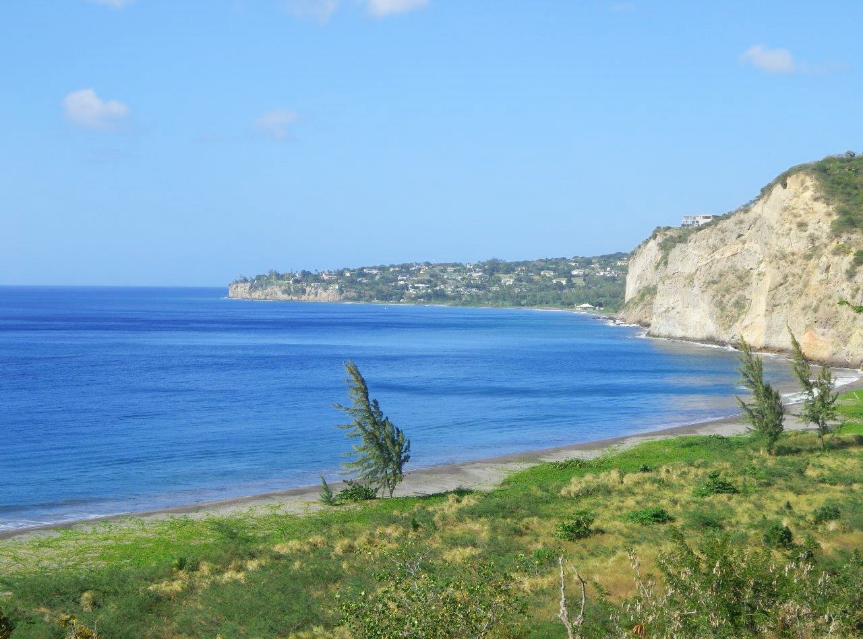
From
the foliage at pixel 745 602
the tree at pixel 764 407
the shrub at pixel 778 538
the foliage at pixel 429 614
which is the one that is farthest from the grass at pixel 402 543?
the foliage at pixel 429 614

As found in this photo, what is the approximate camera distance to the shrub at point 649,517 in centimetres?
2725

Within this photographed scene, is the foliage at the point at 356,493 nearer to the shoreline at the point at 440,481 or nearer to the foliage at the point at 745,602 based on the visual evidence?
the shoreline at the point at 440,481

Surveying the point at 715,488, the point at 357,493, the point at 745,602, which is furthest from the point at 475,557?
the point at 357,493

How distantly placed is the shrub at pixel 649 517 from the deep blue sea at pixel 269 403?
17004mm

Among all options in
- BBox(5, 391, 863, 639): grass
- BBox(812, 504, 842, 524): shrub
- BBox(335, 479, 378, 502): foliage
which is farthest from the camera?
BBox(335, 479, 378, 502): foliage

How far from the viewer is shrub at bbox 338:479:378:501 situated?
34656mm

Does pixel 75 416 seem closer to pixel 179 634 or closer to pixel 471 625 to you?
pixel 179 634

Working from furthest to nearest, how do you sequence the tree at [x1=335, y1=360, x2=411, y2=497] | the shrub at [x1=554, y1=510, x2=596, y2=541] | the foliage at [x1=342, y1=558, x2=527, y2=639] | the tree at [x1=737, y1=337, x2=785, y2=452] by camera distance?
the tree at [x1=737, y1=337, x2=785, y2=452] < the tree at [x1=335, y1=360, x2=411, y2=497] < the shrub at [x1=554, y1=510, x2=596, y2=541] < the foliage at [x1=342, y1=558, x2=527, y2=639]

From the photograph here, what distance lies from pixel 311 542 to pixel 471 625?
1612 centimetres

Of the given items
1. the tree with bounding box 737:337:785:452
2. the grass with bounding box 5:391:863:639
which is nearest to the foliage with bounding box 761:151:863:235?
the tree with bounding box 737:337:785:452

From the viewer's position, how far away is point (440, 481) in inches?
→ 1549

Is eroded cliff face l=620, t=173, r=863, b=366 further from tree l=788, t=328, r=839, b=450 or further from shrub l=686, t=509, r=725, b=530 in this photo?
shrub l=686, t=509, r=725, b=530

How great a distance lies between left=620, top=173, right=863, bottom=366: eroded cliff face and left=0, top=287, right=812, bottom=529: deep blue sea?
197 inches

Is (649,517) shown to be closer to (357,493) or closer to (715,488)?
(715,488)
